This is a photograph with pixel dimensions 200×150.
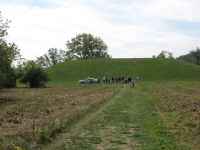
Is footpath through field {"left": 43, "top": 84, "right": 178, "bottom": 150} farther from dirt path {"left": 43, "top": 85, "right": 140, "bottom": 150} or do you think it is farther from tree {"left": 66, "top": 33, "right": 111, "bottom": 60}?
tree {"left": 66, "top": 33, "right": 111, "bottom": 60}

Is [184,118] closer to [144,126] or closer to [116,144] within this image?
[144,126]

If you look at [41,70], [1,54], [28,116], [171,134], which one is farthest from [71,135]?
[41,70]

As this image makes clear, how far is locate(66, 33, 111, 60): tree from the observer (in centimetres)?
13862

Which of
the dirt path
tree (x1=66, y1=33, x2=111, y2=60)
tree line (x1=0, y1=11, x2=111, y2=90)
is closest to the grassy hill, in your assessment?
tree line (x1=0, y1=11, x2=111, y2=90)

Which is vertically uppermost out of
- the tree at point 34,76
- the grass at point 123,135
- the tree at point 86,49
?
the tree at point 86,49

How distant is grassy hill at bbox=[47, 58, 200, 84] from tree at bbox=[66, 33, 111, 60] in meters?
43.0

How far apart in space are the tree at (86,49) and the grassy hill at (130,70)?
4302 centimetres

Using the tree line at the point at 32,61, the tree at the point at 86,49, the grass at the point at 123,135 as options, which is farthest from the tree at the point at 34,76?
the tree at the point at 86,49

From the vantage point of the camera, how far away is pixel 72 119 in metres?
12.4

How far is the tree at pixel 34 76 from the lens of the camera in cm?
5150

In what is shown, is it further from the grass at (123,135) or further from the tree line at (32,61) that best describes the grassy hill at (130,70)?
the grass at (123,135)

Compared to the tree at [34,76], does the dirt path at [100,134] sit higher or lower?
lower

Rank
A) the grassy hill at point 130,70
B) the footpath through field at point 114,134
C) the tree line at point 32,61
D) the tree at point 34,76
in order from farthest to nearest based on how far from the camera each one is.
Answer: the grassy hill at point 130,70 < the tree at point 34,76 < the tree line at point 32,61 < the footpath through field at point 114,134

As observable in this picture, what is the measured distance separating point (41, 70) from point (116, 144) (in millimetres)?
46455
